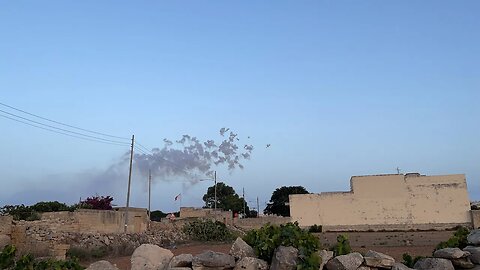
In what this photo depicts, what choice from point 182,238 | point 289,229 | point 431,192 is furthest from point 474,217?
point 289,229

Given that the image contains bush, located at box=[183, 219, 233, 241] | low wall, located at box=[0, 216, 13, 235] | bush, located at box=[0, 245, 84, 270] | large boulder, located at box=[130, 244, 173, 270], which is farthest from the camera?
bush, located at box=[183, 219, 233, 241]

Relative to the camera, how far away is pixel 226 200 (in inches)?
3430

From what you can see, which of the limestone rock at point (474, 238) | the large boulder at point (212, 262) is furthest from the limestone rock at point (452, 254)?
the large boulder at point (212, 262)

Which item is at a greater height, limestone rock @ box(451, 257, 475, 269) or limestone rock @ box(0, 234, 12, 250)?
limestone rock @ box(0, 234, 12, 250)

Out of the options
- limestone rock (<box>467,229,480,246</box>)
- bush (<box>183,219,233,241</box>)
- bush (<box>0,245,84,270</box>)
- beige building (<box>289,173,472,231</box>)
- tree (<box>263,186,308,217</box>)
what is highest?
tree (<box>263,186,308,217</box>)

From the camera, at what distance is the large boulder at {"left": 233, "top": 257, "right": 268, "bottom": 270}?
7332 mm

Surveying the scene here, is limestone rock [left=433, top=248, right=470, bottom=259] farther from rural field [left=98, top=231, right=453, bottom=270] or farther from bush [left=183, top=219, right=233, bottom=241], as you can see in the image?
bush [left=183, top=219, right=233, bottom=241]

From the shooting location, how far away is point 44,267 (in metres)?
6.94

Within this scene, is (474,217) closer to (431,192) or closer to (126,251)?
(431,192)

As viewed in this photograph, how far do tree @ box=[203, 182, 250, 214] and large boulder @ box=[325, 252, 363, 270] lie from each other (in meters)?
78.2

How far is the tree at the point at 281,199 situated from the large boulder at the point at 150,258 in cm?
7457

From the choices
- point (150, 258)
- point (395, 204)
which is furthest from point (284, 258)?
point (395, 204)

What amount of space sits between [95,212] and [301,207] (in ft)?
89.2

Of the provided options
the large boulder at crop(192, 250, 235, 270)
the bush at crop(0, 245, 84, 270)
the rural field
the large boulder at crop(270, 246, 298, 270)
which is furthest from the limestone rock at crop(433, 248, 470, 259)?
the bush at crop(0, 245, 84, 270)
